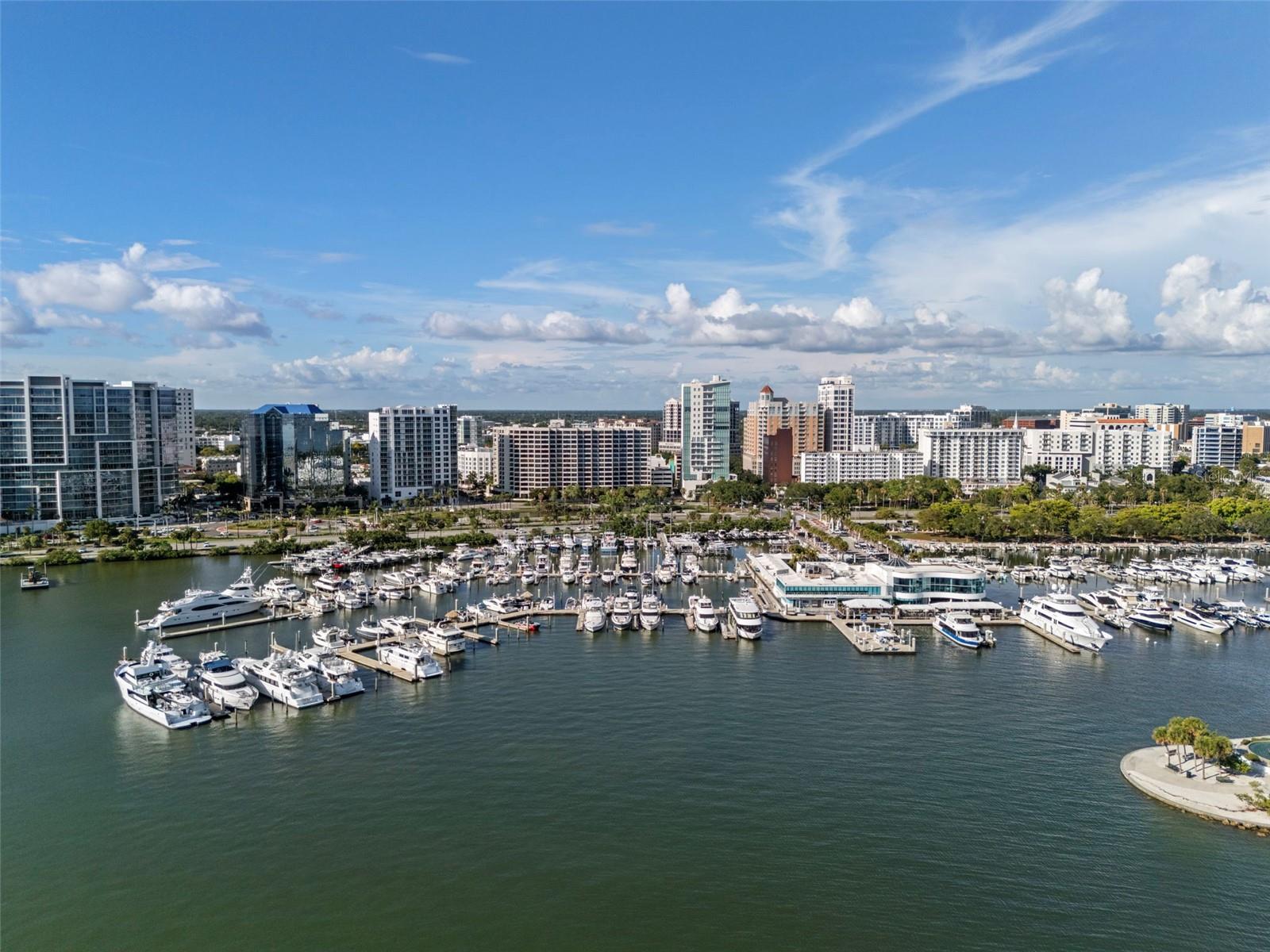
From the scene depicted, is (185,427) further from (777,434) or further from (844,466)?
(844,466)

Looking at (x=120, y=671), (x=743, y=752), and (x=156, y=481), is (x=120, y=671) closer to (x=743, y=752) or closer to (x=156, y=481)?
(x=743, y=752)

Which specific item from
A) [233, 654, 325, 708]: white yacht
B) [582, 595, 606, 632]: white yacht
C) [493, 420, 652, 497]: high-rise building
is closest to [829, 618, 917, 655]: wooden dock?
[582, 595, 606, 632]: white yacht

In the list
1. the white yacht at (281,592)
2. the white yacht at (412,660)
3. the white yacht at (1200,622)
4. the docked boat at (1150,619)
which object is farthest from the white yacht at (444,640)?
the white yacht at (1200,622)

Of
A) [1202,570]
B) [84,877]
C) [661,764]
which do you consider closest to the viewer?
[84,877]

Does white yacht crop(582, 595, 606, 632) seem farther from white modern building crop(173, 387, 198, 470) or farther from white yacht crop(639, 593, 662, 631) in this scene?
white modern building crop(173, 387, 198, 470)

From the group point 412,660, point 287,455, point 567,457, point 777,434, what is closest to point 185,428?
point 287,455

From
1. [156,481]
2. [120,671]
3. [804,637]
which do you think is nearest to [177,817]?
[120,671]

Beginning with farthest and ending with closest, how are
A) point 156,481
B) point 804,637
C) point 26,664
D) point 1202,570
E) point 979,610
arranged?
1. point 156,481
2. point 1202,570
3. point 979,610
4. point 804,637
5. point 26,664
